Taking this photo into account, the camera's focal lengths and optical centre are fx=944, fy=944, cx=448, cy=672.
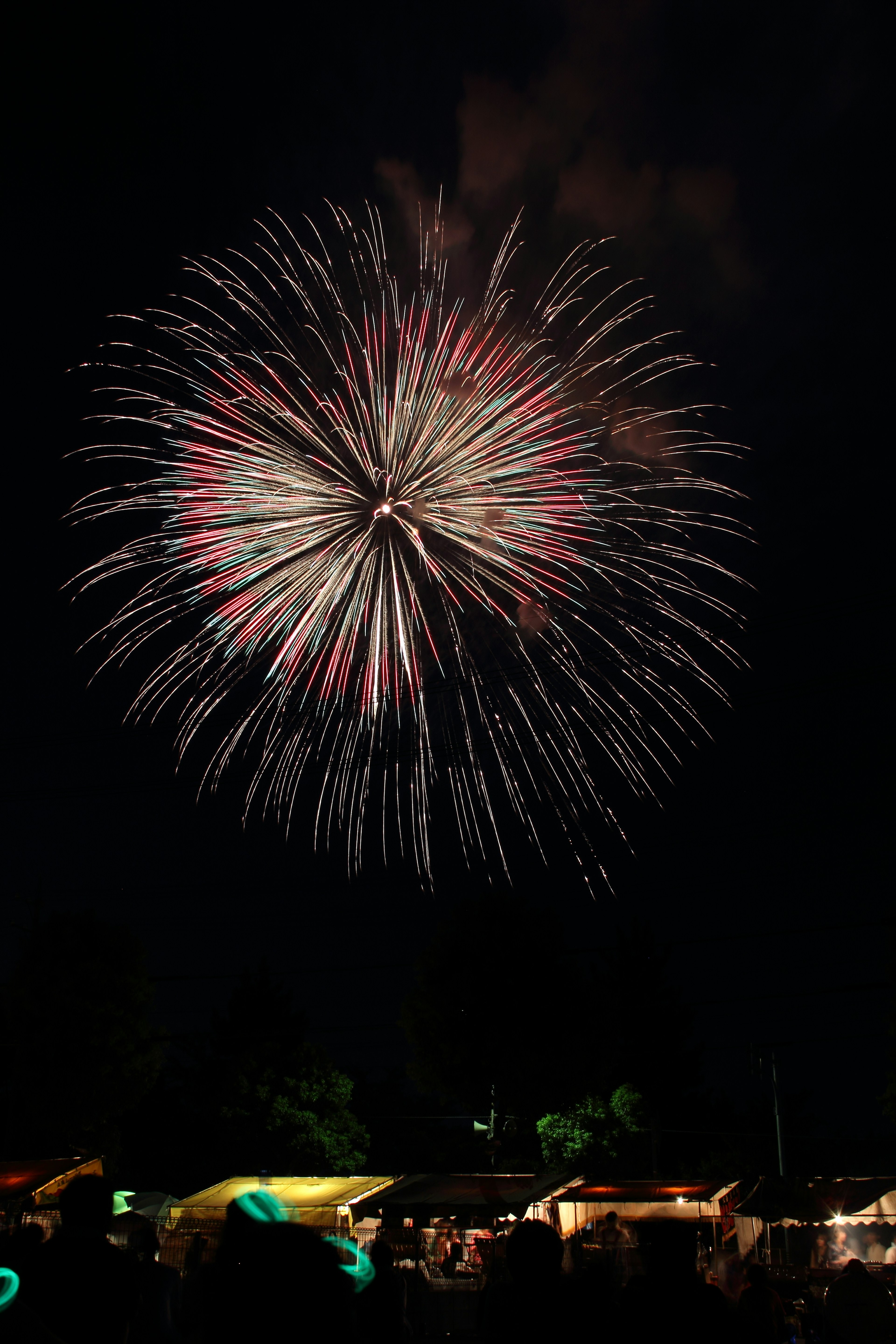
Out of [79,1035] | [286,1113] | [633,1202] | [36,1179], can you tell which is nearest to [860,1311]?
[633,1202]

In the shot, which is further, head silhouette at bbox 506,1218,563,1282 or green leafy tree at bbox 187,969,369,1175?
green leafy tree at bbox 187,969,369,1175

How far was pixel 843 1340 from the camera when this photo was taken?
739cm

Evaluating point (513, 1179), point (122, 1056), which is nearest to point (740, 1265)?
point (513, 1179)

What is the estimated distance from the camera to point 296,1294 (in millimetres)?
1952

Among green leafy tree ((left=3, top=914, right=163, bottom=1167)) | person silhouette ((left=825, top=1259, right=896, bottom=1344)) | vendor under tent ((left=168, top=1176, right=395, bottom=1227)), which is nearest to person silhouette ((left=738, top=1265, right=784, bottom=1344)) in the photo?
person silhouette ((left=825, top=1259, right=896, bottom=1344))

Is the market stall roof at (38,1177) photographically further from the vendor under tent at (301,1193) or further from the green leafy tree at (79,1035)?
the green leafy tree at (79,1035)

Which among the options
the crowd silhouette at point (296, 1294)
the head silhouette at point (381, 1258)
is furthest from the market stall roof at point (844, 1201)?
the crowd silhouette at point (296, 1294)

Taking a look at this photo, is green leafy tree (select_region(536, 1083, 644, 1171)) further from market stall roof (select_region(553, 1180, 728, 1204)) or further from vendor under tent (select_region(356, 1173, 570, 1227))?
market stall roof (select_region(553, 1180, 728, 1204))

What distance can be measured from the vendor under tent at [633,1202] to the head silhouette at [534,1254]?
14.3 m

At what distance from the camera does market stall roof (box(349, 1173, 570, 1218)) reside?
55.9 feet

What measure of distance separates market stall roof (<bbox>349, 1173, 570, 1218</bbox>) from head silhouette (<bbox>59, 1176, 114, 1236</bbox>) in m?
14.8

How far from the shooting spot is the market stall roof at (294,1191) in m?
18.8

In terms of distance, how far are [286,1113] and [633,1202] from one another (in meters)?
22.0

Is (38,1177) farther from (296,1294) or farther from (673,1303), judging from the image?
(296,1294)
